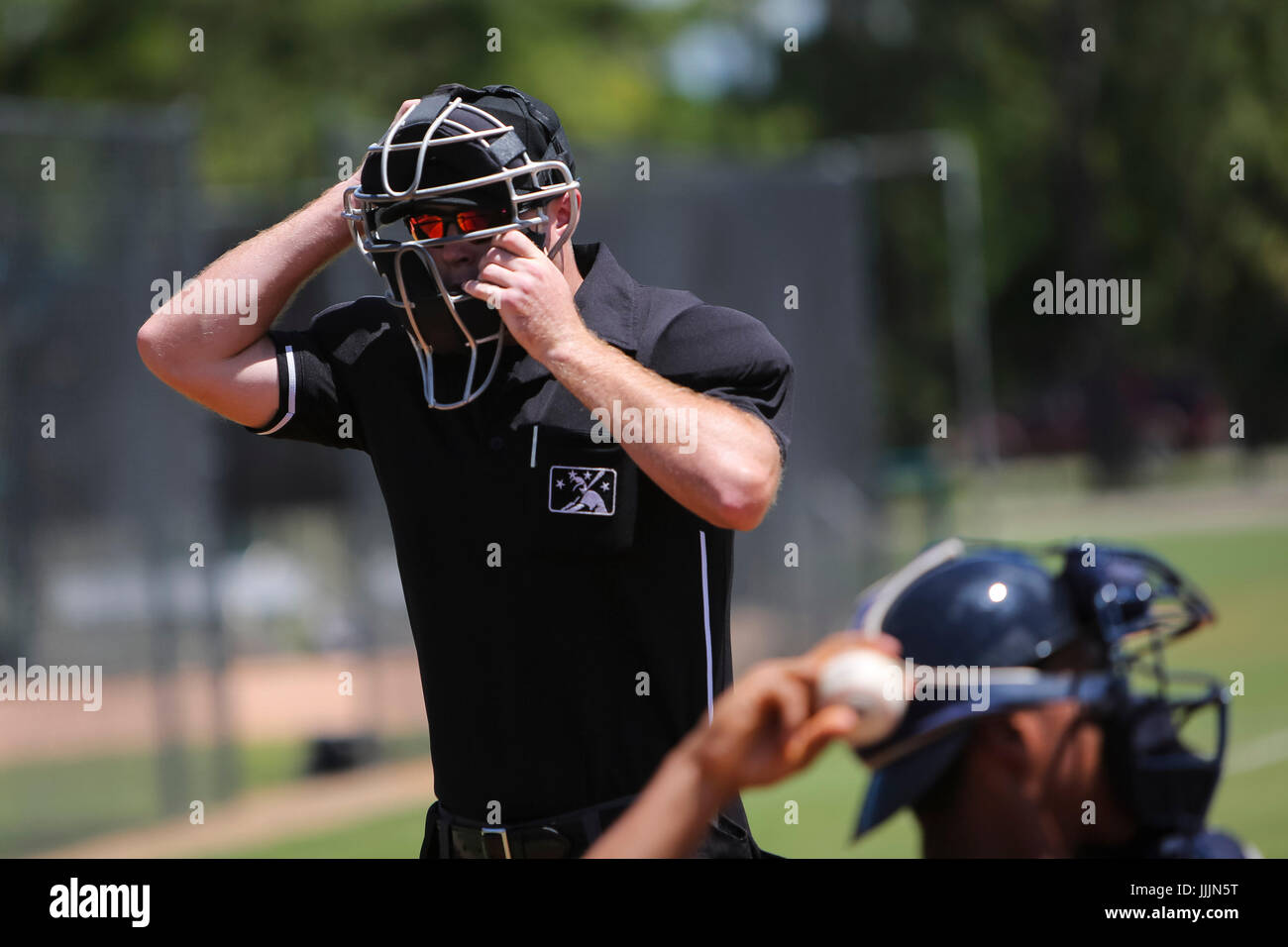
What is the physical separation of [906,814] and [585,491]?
6154mm

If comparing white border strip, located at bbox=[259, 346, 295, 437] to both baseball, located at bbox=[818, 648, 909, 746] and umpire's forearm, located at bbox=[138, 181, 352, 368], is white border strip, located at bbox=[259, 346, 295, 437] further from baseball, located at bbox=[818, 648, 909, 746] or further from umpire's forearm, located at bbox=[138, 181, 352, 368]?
baseball, located at bbox=[818, 648, 909, 746]

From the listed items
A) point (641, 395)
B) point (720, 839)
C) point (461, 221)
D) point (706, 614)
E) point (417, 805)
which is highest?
point (461, 221)

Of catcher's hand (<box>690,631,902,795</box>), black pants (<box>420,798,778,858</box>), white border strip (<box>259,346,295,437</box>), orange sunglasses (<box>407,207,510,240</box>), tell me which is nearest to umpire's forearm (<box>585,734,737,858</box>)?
catcher's hand (<box>690,631,902,795</box>)

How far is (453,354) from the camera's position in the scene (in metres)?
3.31

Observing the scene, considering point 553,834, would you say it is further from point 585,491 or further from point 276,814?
point 276,814

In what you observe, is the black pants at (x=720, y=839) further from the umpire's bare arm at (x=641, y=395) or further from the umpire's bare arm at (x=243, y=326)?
the umpire's bare arm at (x=243, y=326)

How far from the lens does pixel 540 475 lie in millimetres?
3111

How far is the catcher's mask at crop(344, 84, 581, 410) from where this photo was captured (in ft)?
10.2

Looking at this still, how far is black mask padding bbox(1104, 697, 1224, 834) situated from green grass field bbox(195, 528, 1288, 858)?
6.02 feet

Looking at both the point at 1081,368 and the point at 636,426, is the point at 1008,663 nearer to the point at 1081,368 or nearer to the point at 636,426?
the point at 636,426

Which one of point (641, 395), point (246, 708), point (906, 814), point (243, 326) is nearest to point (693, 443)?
point (641, 395)

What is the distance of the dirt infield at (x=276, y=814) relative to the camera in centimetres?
937
